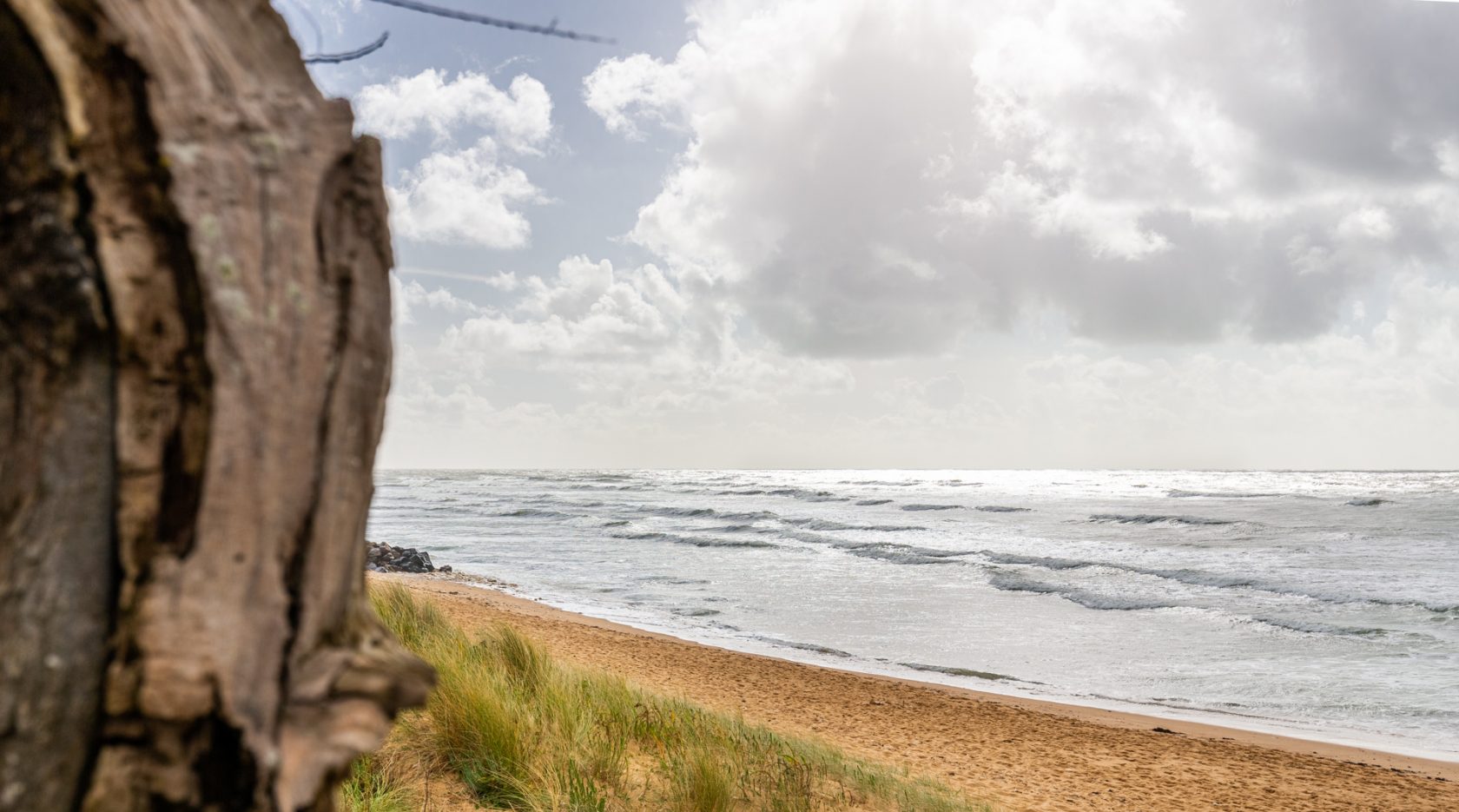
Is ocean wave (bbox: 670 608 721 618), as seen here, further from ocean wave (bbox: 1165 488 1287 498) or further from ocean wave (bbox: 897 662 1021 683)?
ocean wave (bbox: 1165 488 1287 498)

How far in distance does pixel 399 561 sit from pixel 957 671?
616 inches

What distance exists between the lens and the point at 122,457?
113cm

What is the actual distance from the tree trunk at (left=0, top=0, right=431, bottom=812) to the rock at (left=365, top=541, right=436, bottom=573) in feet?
76.4

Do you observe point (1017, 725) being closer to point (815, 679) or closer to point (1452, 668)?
point (815, 679)

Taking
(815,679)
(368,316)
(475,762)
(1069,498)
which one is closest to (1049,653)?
(815,679)

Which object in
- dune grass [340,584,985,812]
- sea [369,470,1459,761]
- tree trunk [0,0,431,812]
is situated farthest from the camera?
sea [369,470,1459,761]

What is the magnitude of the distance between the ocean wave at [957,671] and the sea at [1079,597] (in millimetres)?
47

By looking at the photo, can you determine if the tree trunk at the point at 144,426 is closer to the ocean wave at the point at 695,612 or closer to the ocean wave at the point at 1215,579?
the ocean wave at the point at 695,612

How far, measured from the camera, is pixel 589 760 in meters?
5.11

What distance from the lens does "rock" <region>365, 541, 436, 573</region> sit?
23.4 m

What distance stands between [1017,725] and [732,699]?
3.32 metres

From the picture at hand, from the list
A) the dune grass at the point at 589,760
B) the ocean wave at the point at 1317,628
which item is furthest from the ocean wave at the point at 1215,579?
the dune grass at the point at 589,760

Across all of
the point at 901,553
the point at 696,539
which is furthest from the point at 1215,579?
the point at 696,539

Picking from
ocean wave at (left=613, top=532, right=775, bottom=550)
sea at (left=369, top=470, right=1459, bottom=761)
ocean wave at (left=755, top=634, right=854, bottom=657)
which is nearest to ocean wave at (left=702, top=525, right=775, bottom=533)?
sea at (left=369, top=470, right=1459, bottom=761)
